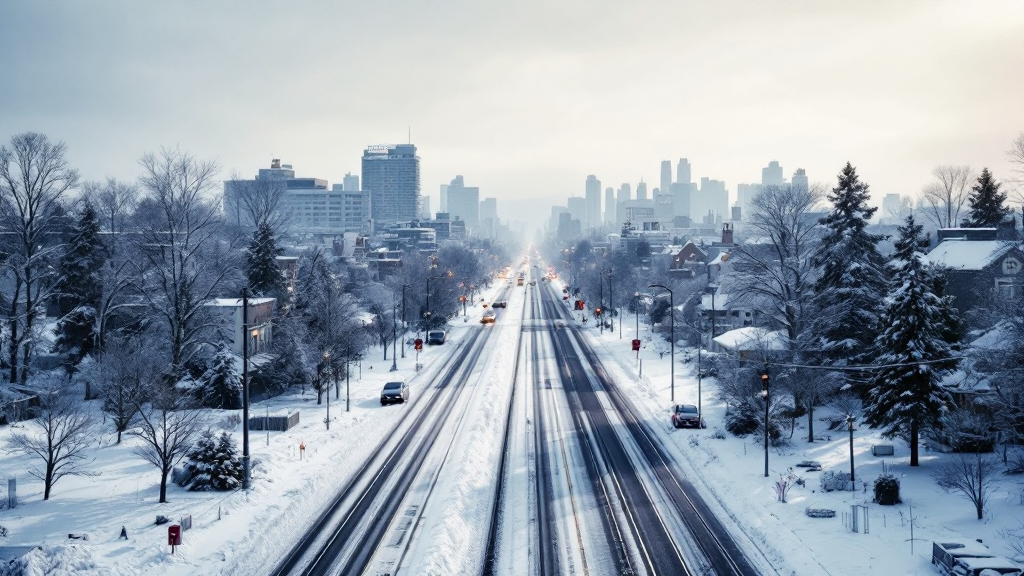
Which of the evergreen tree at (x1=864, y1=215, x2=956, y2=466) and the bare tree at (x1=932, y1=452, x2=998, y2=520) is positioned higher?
the evergreen tree at (x1=864, y1=215, x2=956, y2=466)

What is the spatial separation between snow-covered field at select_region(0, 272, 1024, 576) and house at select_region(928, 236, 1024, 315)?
23220mm

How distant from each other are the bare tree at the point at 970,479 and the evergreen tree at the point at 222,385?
37.5m

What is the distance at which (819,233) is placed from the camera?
4244 centimetres

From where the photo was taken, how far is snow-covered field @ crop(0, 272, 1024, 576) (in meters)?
20.4

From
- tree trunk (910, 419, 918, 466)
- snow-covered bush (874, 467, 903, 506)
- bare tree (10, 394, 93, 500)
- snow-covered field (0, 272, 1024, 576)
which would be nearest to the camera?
snow-covered field (0, 272, 1024, 576)

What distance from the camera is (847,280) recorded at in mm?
38000

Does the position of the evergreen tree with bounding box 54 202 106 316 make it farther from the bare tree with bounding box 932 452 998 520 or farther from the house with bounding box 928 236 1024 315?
the house with bounding box 928 236 1024 315

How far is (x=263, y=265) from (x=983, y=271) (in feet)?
184

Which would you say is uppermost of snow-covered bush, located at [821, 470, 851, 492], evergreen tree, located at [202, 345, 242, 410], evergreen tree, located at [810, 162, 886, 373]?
evergreen tree, located at [810, 162, 886, 373]

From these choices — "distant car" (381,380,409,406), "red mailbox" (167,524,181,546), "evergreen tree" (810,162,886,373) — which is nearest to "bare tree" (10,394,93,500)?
"red mailbox" (167,524,181,546)

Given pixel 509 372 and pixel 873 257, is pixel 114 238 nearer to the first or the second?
pixel 509 372

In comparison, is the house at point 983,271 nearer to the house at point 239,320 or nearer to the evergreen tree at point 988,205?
the evergreen tree at point 988,205

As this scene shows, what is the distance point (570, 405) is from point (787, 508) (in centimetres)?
2025

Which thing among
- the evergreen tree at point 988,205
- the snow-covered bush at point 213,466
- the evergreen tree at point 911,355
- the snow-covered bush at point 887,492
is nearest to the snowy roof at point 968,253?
the evergreen tree at point 988,205
